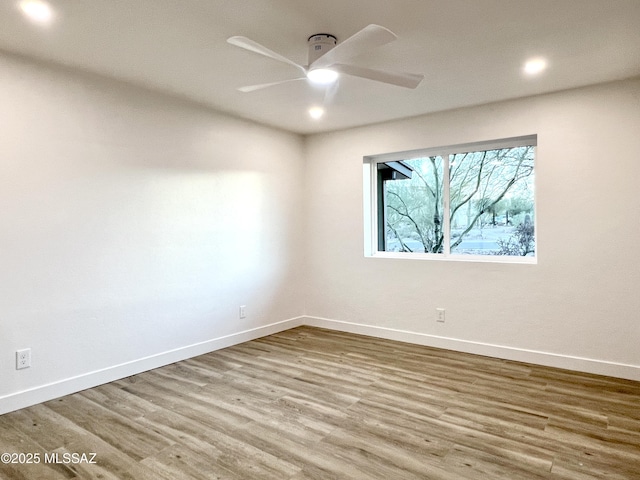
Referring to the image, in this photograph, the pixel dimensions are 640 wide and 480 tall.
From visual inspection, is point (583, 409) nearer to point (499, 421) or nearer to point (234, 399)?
point (499, 421)

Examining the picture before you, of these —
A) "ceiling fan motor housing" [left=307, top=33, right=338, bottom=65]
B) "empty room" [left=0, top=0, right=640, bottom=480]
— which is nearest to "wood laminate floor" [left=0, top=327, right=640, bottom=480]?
"empty room" [left=0, top=0, right=640, bottom=480]

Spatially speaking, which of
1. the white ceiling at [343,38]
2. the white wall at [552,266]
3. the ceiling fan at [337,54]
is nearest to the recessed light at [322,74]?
the ceiling fan at [337,54]

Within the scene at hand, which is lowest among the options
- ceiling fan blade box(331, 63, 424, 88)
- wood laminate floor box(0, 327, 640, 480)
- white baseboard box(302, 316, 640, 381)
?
wood laminate floor box(0, 327, 640, 480)

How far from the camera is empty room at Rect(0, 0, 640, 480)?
2199 millimetres

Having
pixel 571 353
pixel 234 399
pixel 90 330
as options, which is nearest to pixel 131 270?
pixel 90 330

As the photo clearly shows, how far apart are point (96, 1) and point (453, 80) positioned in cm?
246

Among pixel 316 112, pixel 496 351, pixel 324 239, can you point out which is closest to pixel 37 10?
pixel 316 112

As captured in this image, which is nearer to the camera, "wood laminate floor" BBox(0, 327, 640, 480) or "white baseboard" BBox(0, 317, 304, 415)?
"wood laminate floor" BBox(0, 327, 640, 480)

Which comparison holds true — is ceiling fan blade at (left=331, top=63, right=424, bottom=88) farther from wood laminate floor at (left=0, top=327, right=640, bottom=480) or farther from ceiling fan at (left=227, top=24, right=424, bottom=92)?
wood laminate floor at (left=0, top=327, right=640, bottom=480)

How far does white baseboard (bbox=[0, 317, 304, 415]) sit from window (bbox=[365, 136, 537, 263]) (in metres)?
1.80

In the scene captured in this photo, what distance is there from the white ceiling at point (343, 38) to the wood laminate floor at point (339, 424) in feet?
7.74

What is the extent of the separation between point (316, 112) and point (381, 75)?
1670 millimetres

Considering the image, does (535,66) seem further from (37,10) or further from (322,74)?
(37,10)

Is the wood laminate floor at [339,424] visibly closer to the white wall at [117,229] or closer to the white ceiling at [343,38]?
the white wall at [117,229]
